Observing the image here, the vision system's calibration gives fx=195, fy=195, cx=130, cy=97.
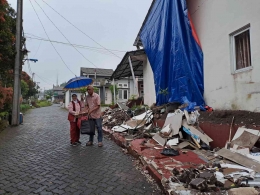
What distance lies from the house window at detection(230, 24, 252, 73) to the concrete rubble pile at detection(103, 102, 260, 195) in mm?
1587

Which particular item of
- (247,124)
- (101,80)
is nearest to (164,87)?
(247,124)

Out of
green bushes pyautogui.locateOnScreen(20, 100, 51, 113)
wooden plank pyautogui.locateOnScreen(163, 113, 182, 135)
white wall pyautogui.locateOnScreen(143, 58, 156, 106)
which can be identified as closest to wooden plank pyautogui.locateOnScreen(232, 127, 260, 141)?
wooden plank pyautogui.locateOnScreen(163, 113, 182, 135)

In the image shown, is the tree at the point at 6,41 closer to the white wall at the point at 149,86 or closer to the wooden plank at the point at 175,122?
the white wall at the point at 149,86

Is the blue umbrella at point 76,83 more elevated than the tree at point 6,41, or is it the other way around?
the tree at point 6,41

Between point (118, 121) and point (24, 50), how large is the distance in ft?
22.8

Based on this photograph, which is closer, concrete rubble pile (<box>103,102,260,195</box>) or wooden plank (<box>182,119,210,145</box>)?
concrete rubble pile (<box>103,102,260,195</box>)

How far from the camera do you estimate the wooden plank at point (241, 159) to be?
3.13 m

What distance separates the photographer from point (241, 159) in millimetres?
3385

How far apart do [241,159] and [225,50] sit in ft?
9.52

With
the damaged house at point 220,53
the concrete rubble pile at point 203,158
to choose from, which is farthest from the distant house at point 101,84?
the concrete rubble pile at point 203,158

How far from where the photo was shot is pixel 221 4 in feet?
17.0

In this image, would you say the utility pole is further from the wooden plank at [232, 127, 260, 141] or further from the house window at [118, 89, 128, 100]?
the house window at [118, 89, 128, 100]

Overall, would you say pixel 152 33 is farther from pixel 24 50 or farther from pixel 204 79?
pixel 24 50

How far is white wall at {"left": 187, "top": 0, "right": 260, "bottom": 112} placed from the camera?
13.8 ft
